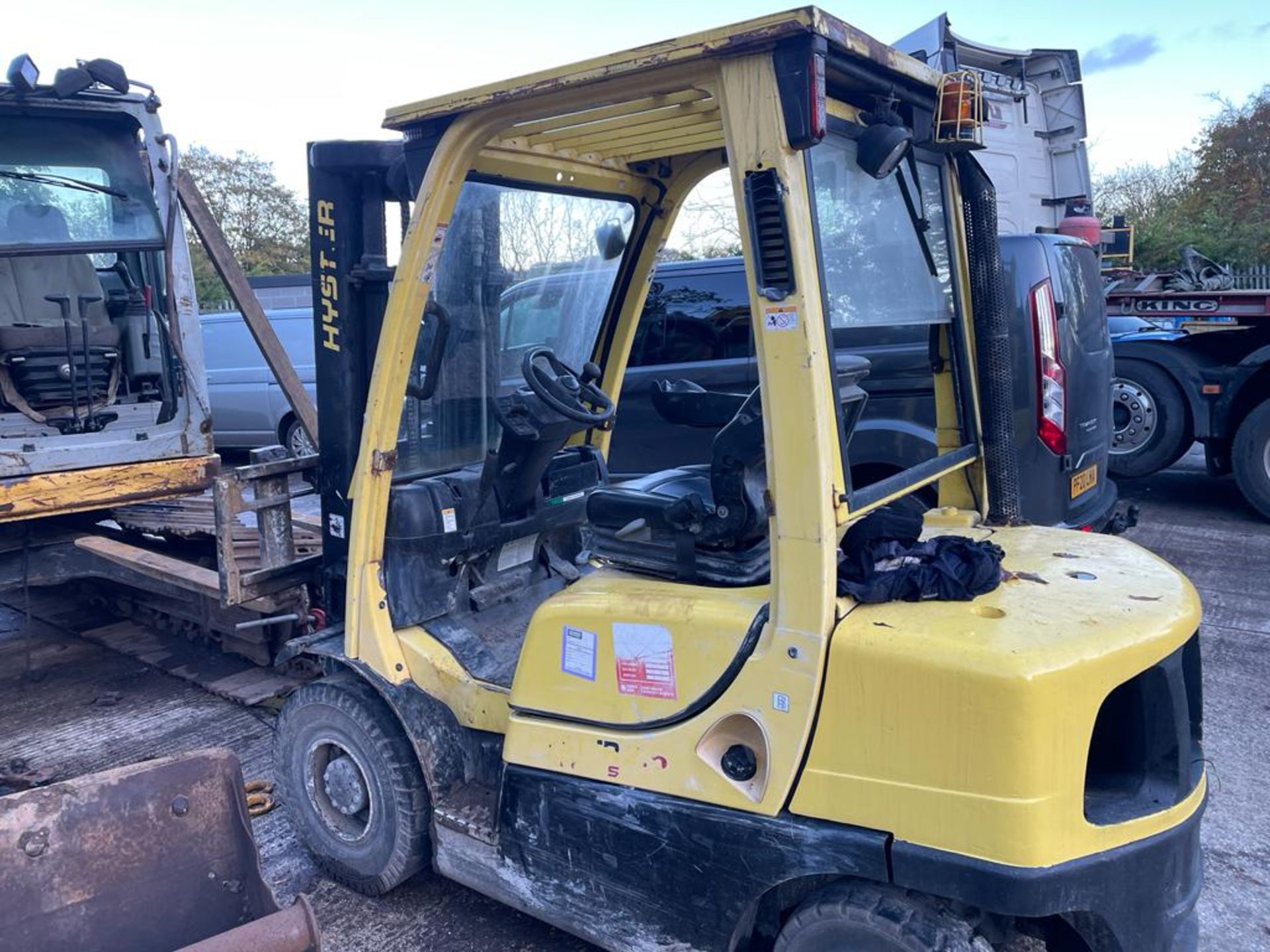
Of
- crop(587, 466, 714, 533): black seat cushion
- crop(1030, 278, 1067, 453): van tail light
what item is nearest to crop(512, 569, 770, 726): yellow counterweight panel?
crop(587, 466, 714, 533): black seat cushion

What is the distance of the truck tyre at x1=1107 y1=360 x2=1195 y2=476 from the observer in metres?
8.06

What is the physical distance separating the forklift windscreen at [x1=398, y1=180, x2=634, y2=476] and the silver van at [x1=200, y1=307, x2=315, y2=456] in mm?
8282

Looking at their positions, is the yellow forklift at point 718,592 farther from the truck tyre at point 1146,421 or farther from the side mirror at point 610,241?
the truck tyre at point 1146,421

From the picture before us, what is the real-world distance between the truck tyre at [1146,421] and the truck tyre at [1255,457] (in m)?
0.39

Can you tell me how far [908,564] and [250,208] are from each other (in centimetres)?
3289

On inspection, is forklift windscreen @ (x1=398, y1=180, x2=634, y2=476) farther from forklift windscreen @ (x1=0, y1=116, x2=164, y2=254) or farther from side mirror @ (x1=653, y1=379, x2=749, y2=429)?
forklift windscreen @ (x1=0, y1=116, x2=164, y2=254)

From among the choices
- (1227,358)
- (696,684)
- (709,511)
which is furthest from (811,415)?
(1227,358)

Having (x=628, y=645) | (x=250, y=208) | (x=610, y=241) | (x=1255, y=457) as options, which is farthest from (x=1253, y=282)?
(x=250, y=208)

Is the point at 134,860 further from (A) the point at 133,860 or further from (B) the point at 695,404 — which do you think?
(B) the point at 695,404

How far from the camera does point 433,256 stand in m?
2.79

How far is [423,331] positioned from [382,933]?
1.86m

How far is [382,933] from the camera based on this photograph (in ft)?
10.1

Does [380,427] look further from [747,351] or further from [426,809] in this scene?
[747,351]

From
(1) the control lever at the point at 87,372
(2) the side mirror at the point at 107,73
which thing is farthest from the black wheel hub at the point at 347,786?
(2) the side mirror at the point at 107,73
